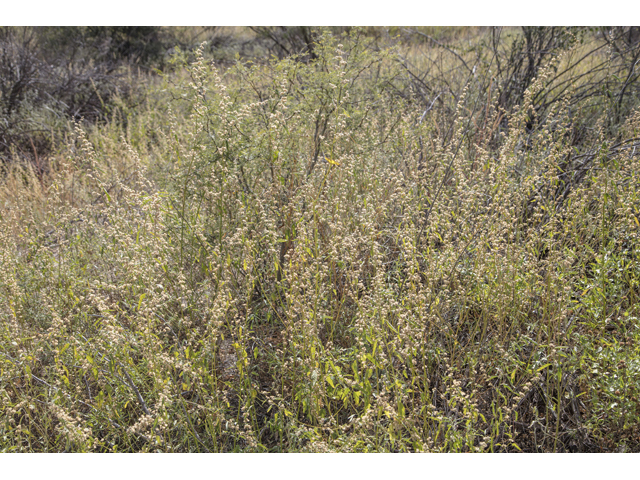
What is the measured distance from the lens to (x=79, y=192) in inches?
158

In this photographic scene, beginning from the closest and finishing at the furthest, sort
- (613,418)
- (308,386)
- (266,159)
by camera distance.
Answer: (613,418) < (308,386) < (266,159)

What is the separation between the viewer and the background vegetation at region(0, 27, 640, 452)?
193 cm

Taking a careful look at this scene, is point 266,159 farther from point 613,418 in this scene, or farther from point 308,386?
point 613,418

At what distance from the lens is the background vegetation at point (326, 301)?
1934 millimetres

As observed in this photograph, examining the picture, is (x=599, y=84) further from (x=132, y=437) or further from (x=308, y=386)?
(x=132, y=437)

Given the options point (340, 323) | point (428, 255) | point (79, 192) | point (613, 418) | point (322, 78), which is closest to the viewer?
point (613, 418)

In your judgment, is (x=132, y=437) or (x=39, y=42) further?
(x=39, y=42)

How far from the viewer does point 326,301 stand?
2.28 m

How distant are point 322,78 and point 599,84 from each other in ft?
9.28

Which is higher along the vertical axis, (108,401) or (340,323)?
(340,323)

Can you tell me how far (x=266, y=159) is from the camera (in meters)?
2.67

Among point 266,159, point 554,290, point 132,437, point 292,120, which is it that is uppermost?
point 292,120

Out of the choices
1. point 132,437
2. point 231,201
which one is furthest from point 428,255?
point 132,437

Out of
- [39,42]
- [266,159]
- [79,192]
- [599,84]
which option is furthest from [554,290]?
[39,42]
